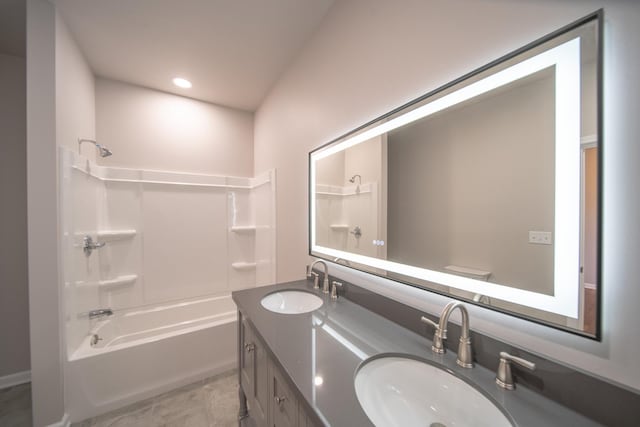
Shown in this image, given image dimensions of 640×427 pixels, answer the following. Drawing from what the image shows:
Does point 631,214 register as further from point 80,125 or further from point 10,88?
point 10,88

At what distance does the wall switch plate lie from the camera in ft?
2.06

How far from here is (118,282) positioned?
2.26m

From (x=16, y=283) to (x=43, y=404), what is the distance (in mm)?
1167

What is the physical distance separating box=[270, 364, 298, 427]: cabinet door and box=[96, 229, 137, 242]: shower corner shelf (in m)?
2.25

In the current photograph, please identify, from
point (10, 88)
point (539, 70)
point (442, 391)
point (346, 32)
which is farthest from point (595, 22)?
point (10, 88)

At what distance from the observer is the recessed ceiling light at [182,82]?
2273mm

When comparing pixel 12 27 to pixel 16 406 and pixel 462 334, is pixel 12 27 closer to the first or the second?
pixel 16 406

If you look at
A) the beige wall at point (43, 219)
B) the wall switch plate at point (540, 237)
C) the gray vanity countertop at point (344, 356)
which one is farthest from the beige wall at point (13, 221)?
the wall switch plate at point (540, 237)

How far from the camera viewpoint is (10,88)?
1919 millimetres

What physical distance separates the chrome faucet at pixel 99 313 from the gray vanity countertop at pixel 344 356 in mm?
1661

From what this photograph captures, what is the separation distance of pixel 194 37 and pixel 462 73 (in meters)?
1.90

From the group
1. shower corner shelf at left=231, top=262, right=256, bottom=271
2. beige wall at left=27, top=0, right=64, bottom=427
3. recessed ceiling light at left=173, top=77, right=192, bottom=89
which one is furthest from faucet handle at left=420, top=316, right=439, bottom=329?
recessed ceiling light at left=173, top=77, right=192, bottom=89

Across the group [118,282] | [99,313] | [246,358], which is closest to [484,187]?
[246,358]

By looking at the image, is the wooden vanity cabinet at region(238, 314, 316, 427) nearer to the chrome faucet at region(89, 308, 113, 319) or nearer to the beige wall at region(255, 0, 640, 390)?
the beige wall at region(255, 0, 640, 390)
